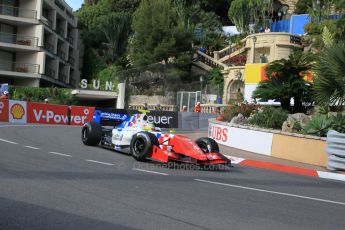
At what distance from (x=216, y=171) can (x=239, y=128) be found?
25.7ft

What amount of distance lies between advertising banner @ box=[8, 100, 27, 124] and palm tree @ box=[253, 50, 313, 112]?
1379 cm

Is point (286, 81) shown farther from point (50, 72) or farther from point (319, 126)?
point (50, 72)

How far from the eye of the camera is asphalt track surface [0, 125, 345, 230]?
259 inches

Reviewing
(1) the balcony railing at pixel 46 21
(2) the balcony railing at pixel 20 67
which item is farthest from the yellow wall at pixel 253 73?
(1) the balcony railing at pixel 46 21

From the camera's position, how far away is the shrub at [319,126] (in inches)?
660

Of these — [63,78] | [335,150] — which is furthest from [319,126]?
[63,78]

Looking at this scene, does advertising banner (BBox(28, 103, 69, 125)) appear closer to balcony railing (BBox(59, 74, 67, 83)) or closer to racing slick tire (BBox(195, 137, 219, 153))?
racing slick tire (BBox(195, 137, 219, 153))

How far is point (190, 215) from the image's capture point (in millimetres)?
7078

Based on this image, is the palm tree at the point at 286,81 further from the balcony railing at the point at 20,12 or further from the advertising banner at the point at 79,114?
the balcony railing at the point at 20,12

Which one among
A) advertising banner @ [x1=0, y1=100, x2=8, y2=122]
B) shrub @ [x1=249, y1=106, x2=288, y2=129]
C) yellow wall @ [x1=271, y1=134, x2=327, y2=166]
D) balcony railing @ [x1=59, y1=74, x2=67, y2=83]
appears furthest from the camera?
balcony railing @ [x1=59, y1=74, x2=67, y2=83]

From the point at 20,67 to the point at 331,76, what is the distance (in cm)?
3846

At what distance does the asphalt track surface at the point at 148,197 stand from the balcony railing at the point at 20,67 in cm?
3725

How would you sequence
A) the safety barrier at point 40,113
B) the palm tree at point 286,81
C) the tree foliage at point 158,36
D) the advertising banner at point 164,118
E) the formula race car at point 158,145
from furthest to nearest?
the tree foliage at point 158,36 → the advertising banner at point 164,118 → the safety barrier at point 40,113 → the palm tree at point 286,81 → the formula race car at point 158,145

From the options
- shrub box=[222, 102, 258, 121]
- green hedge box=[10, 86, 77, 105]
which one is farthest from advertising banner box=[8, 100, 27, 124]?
green hedge box=[10, 86, 77, 105]
